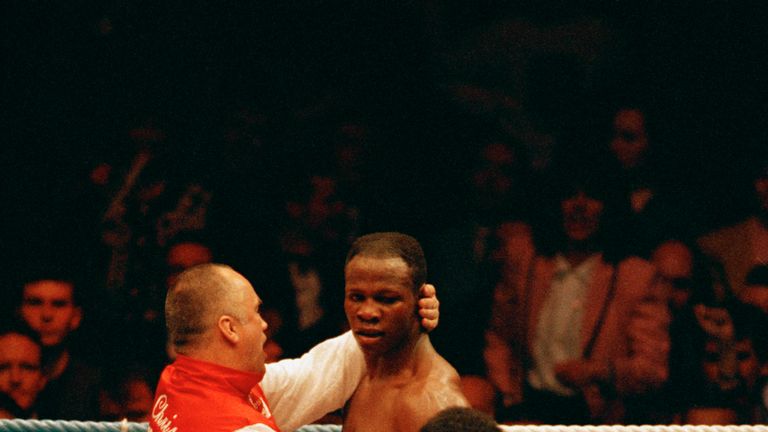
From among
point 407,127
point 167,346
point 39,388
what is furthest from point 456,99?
point 39,388

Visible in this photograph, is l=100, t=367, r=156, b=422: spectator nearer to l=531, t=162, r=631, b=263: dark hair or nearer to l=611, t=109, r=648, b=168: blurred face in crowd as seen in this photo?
l=531, t=162, r=631, b=263: dark hair

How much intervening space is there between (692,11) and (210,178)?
1.92 metres

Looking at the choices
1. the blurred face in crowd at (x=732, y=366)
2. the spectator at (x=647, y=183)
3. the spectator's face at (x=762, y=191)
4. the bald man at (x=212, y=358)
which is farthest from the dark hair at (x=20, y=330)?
the spectator's face at (x=762, y=191)

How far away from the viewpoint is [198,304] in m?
2.17

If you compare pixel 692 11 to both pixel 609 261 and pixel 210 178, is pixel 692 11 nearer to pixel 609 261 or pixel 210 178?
pixel 609 261

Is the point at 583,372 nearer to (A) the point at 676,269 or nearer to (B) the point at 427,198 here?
(A) the point at 676,269

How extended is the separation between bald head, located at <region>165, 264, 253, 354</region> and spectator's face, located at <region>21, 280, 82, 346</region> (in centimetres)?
161

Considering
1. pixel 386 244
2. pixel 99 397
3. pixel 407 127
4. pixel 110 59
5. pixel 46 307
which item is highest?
pixel 110 59

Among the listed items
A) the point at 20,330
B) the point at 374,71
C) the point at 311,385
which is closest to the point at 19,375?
the point at 20,330

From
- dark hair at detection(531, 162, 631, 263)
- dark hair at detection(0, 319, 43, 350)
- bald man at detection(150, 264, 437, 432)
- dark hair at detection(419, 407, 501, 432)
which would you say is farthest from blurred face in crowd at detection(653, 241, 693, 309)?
dark hair at detection(419, 407, 501, 432)

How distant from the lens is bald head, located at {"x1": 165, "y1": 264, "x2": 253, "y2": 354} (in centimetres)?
218

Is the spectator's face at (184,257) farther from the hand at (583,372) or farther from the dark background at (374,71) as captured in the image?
the hand at (583,372)

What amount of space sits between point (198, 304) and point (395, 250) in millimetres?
381

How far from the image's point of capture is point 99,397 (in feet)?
12.4
